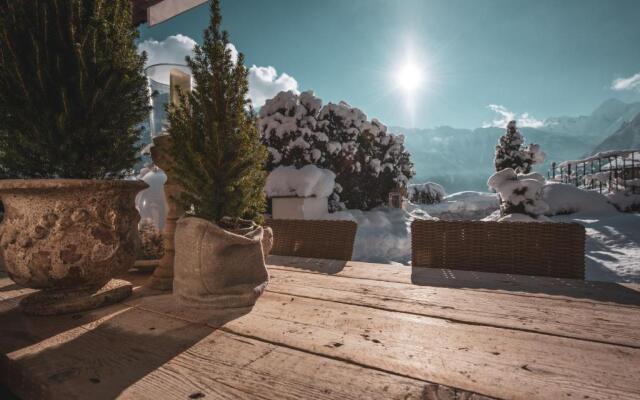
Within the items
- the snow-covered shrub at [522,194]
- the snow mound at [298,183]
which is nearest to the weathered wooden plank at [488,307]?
the snow mound at [298,183]

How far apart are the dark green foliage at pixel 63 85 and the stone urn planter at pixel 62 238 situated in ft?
0.51

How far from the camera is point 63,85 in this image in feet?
3.50

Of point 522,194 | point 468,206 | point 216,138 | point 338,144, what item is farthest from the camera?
point 468,206

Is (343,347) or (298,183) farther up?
(298,183)

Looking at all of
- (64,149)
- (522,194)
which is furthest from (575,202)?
(64,149)

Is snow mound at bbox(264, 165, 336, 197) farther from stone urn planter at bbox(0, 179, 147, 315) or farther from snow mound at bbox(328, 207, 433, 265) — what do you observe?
stone urn planter at bbox(0, 179, 147, 315)

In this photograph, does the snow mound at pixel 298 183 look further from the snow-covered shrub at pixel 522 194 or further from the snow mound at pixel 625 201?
the snow mound at pixel 625 201

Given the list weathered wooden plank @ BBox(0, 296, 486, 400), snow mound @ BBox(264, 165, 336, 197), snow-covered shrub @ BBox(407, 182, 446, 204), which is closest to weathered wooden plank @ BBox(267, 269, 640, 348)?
weathered wooden plank @ BBox(0, 296, 486, 400)

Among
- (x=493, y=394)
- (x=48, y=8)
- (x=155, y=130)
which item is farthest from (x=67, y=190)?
(x=493, y=394)

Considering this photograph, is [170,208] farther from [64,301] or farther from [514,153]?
[514,153]

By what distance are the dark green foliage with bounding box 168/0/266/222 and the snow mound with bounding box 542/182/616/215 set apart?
1135 cm

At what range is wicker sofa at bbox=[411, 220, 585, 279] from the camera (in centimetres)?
157

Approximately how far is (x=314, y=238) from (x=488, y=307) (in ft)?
3.91

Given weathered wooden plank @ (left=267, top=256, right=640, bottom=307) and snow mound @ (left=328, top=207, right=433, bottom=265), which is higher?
weathered wooden plank @ (left=267, top=256, right=640, bottom=307)
